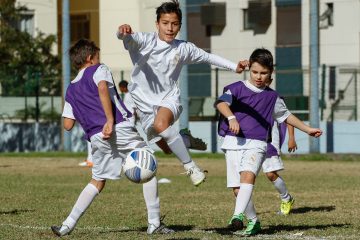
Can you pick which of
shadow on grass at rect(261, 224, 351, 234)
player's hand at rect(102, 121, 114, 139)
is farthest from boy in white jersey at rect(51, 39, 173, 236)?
shadow on grass at rect(261, 224, 351, 234)

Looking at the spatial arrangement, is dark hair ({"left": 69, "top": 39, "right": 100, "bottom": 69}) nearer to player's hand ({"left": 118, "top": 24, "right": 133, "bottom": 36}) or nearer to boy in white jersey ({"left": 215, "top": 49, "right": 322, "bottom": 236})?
player's hand ({"left": 118, "top": 24, "right": 133, "bottom": 36})

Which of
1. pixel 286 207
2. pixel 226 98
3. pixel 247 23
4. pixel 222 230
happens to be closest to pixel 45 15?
pixel 247 23

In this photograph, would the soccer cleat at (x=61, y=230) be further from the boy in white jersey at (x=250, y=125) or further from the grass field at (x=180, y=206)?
the boy in white jersey at (x=250, y=125)

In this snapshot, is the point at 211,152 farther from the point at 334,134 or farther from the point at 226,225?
the point at 226,225

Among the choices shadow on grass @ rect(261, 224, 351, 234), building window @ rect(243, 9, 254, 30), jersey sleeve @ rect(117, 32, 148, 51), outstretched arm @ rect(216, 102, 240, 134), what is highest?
building window @ rect(243, 9, 254, 30)

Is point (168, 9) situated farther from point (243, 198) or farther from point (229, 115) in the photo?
point (243, 198)

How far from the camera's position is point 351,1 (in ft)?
99.6

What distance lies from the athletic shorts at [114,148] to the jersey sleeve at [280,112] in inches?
49.1

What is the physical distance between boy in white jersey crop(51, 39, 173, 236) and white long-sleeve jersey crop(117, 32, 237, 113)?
33 centimetres

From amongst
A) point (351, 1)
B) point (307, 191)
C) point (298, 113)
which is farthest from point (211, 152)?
point (307, 191)

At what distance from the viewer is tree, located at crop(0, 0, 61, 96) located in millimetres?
33188

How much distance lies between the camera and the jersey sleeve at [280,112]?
32.6 feet

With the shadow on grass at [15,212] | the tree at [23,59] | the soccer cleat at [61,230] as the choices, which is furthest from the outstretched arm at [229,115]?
the tree at [23,59]

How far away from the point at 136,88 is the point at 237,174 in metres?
1.24
